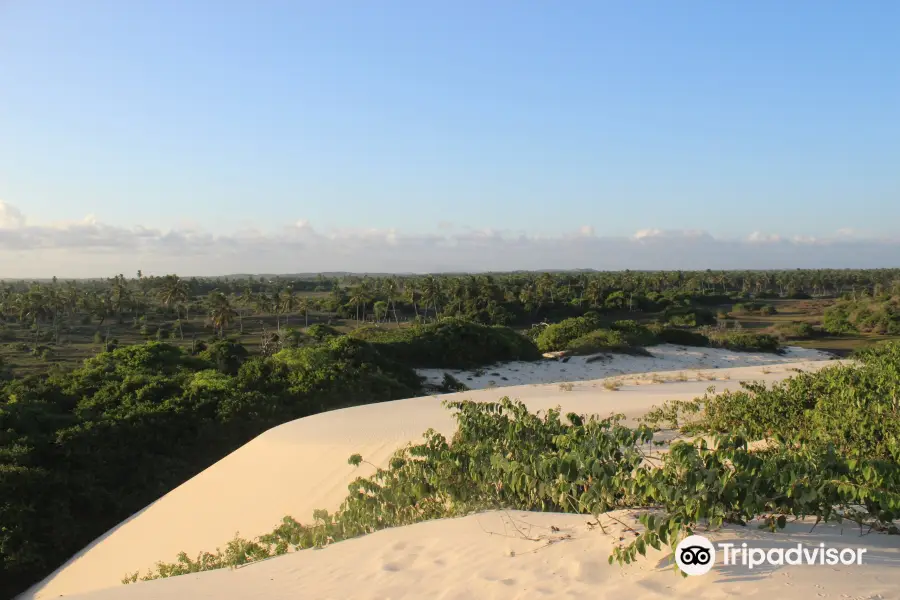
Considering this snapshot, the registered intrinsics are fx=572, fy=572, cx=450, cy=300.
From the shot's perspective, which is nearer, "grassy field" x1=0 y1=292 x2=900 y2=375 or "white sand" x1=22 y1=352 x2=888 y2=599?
"white sand" x1=22 y1=352 x2=888 y2=599

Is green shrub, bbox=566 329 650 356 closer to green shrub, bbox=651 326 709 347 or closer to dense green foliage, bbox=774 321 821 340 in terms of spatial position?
green shrub, bbox=651 326 709 347

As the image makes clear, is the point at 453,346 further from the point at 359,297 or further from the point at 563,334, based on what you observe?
the point at 359,297

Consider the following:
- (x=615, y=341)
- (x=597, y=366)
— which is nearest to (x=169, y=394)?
(x=597, y=366)

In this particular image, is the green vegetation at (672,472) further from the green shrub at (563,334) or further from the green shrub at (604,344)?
the green shrub at (563,334)

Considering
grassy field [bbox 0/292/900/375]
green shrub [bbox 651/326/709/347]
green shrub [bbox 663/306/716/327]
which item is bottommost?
grassy field [bbox 0/292/900/375]

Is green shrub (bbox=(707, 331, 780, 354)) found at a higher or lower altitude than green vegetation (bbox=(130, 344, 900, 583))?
lower

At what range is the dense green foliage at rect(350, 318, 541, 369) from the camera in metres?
25.9

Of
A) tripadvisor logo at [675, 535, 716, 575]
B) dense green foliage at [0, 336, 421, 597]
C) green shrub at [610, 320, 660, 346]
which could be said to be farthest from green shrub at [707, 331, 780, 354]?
tripadvisor logo at [675, 535, 716, 575]

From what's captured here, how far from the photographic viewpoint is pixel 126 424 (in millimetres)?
13484

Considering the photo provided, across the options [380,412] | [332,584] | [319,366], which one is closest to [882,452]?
[332,584]

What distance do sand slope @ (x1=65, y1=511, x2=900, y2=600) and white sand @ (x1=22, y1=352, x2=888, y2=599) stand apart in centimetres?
2

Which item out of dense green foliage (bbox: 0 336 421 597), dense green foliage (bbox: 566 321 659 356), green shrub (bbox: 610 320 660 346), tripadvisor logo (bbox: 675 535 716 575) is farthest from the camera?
green shrub (bbox: 610 320 660 346)

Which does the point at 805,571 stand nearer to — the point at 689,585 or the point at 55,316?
the point at 689,585

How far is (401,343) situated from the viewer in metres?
26.3
